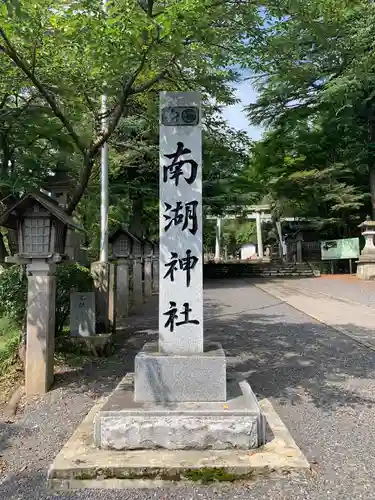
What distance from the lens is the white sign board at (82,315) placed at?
7062mm

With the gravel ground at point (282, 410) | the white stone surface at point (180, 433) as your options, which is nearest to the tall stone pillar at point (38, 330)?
the gravel ground at point (282, 410)

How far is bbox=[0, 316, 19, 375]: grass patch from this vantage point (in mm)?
5961

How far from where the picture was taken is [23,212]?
5.45 metres

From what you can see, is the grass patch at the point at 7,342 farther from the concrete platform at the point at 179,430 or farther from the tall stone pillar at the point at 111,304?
the concrete platform at the point at 179,430

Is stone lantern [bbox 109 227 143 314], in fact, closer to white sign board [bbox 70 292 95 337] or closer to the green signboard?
white sign board [bbox 70 292 95 337]

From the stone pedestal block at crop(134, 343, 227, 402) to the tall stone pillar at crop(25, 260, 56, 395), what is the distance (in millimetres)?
1791

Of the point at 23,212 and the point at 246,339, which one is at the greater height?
the point at 23,212

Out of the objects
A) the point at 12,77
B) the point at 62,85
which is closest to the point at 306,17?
the point at 62,85

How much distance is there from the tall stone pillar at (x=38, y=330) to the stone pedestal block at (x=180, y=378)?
5.88ft

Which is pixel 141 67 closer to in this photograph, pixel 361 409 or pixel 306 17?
pixel 306 17

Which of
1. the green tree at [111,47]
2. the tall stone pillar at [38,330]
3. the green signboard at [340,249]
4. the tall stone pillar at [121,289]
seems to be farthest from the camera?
the green signboard at [340,249]

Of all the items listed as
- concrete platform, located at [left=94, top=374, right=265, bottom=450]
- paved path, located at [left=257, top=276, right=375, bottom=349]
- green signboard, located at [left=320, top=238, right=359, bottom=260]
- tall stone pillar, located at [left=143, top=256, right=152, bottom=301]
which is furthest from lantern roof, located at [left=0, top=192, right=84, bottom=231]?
green signboard, located at [left=320, top=238, right=359, bottom=260]

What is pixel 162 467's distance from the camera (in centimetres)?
333

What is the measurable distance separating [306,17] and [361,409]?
4.38 m
